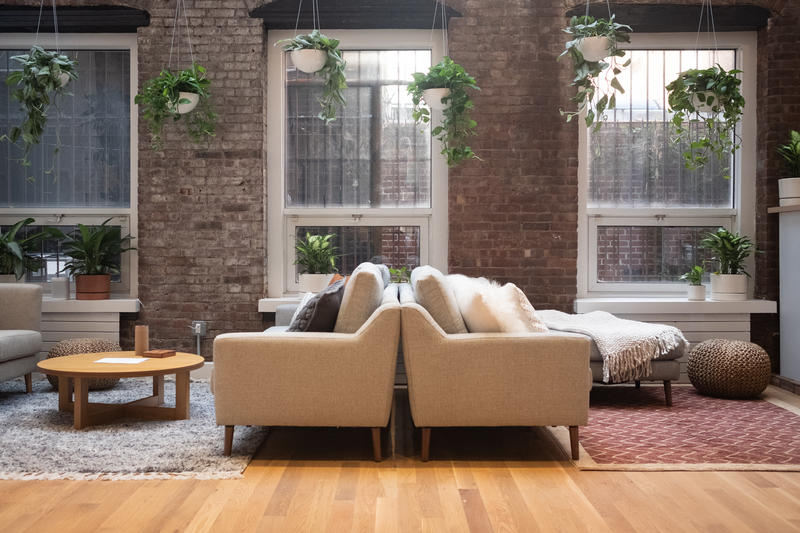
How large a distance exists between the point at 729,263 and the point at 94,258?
5.26m

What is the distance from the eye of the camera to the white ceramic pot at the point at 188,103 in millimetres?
5555

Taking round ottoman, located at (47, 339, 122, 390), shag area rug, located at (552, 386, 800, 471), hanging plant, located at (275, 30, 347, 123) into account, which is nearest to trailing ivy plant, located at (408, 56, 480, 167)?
hanging plant, located at (275, 30, 347, 123)

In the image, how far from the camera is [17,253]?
19.1 ft

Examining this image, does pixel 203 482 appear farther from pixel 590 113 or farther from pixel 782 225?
pixel 782 225

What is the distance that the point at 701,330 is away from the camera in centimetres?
605

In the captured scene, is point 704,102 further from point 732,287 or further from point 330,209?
point 330,209

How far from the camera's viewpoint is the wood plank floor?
277cm

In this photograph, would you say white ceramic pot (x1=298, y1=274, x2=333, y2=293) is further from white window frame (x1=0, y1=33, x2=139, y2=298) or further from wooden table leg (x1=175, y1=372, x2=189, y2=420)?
wooden table leg (x1=175, y1=372, x2=189, y2=420)

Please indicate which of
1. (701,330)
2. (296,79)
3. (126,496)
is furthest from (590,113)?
(126,496)

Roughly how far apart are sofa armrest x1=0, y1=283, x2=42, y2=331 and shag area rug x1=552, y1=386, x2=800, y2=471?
3.87m

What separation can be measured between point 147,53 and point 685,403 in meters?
5.02

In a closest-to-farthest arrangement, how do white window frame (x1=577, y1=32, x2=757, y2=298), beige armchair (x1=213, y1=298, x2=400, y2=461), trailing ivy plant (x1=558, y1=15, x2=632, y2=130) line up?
beige armchair (x1=213, y1=298, x2=400, y2=461) < trailing ivy plant (x1=558, y1=15, x2=632, y2=130) < white window frame (x1=577, y1=32, x2=757, y2=298)

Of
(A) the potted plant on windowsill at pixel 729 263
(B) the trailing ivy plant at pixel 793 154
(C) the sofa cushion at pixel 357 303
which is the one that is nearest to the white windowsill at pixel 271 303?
(C) the sofa cushion at pixel 357 303

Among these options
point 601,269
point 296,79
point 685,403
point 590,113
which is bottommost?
point 685,403
